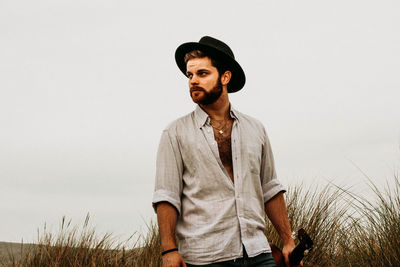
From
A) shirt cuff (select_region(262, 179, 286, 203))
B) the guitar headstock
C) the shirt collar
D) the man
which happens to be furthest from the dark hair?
the guitar headstock

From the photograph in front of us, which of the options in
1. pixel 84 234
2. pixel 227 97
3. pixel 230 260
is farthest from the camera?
pixel 84 234

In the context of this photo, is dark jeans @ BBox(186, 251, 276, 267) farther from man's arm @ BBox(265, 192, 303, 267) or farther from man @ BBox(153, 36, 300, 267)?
man's arm @ BBox(265, 192, 303, 267)

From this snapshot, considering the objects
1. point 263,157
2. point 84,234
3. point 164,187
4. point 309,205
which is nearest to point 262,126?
point 263,157

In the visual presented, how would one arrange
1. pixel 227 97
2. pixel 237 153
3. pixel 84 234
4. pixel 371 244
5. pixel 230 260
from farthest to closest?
pixel 84 234 → pixel 371 244 → pixel 227 97 → pixel 237 153 → pixel 230 260

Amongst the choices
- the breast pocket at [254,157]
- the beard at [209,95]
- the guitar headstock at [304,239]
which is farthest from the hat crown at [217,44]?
the guitar headstock at [304,239]

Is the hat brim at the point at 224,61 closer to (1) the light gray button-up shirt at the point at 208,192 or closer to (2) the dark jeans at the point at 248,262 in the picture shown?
(1) the light gray button-up shirt at the point at 208,192

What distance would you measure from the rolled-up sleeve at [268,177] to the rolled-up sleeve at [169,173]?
2.38 ft

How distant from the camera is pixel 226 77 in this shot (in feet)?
10.9

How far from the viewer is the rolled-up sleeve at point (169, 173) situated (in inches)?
115

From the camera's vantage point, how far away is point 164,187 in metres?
2.94

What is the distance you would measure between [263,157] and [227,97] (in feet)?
1.75

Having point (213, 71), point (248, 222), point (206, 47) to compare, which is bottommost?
point (248, 222)

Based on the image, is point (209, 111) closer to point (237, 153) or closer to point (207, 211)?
point (237, 153)

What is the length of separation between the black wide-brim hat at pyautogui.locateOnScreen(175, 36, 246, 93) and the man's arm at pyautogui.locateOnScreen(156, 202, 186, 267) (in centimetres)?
113
